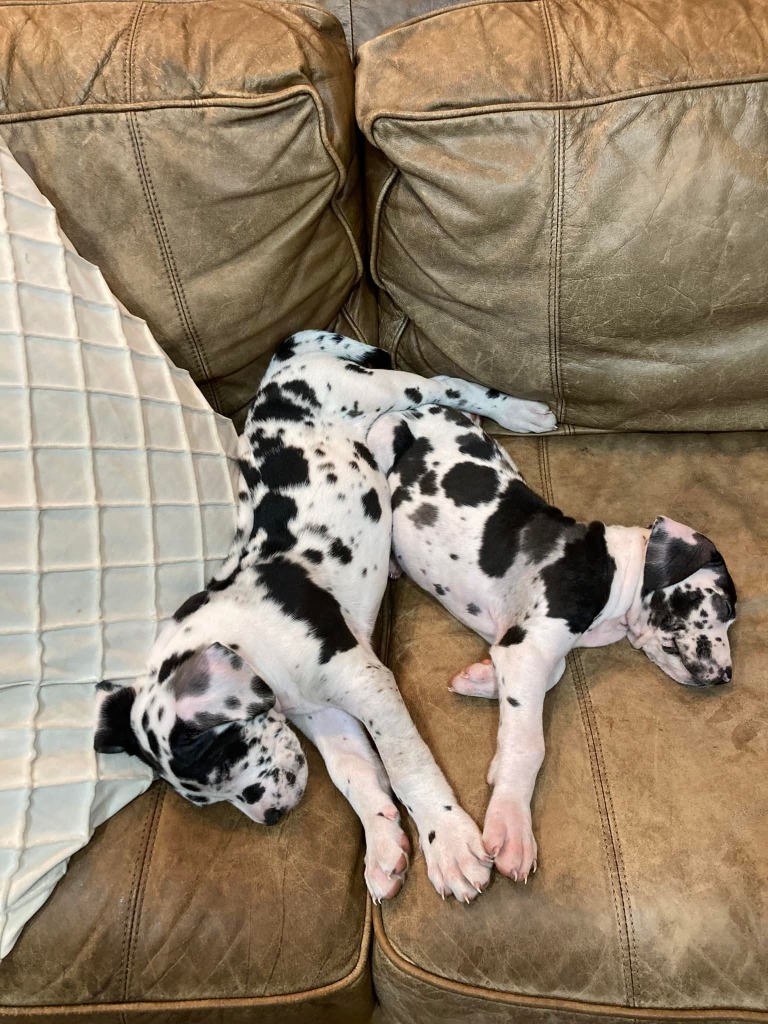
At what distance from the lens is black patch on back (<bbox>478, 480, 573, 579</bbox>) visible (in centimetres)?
190

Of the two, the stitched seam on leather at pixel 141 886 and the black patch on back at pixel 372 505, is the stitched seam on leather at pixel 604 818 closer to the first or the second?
the black patch on back at pixel 372 505

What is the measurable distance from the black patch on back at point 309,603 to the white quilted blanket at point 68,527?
0.19m

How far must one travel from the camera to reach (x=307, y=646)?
170 cm

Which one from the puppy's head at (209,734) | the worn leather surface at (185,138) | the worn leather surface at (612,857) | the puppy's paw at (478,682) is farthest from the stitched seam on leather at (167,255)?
the puppy's paw at (478,682)

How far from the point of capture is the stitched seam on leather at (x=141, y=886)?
1.41 m

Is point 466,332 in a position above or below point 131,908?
above

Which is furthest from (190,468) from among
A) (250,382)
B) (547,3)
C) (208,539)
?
(547,3)

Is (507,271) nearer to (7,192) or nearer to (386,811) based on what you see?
(7,192)

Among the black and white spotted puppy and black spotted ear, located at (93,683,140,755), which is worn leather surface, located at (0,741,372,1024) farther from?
the black and white spotted puppy

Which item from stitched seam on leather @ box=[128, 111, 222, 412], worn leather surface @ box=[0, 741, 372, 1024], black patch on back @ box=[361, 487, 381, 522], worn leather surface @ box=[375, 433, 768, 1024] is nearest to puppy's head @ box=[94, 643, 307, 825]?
worn leather surface @ box=[0, 741, 372, 1024]

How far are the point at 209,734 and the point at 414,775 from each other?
1.50ft

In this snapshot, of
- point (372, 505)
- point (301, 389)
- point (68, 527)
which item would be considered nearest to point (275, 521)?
point (372, 505)

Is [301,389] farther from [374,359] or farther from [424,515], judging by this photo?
[424,515]

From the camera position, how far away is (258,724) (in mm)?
1586
